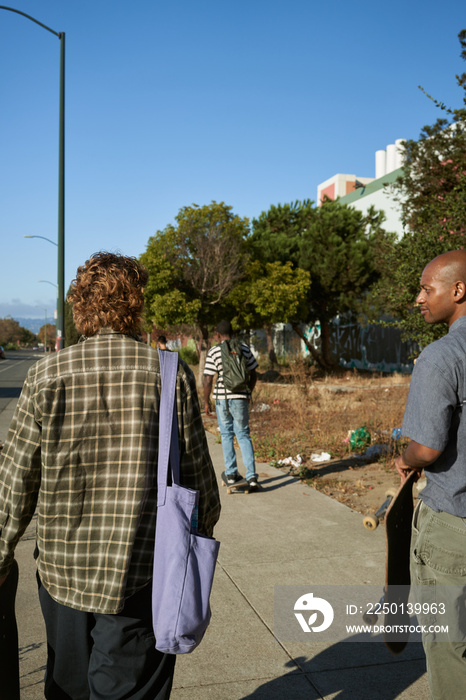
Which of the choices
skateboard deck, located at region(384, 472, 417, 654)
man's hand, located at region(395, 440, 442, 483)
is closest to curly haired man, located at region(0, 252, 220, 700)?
man's hand, located at region(395, 440, 442, 483)

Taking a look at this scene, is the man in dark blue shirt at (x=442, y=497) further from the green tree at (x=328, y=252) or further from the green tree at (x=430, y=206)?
the green tree at (x=328, y=252)

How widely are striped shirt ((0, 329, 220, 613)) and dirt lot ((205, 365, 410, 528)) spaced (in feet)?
14.2

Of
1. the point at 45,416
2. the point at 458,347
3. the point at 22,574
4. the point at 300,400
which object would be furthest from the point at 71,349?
the point at 300,400

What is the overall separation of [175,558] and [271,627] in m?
1.95

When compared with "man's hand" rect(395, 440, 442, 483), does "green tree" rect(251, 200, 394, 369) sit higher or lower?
higher

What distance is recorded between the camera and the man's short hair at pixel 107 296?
201 cm

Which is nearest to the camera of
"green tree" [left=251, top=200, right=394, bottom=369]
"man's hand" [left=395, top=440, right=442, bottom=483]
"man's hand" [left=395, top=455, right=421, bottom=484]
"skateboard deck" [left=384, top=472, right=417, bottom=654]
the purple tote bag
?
the purple tote bag

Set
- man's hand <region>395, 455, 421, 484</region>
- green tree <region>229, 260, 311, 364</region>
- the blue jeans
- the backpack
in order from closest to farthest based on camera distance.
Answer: man's hand <region>395, 455, 421, 484</region> < the backpack < the blue jeans < green tree <region>229, 260, 311, 364</region>

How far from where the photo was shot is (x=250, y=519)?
5562mm

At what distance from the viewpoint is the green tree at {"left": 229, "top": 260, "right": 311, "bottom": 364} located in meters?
22.1

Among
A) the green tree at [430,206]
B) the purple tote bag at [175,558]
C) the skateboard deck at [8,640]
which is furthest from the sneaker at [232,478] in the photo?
the purple tote bag at [175,558]

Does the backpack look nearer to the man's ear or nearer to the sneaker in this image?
the sneaker

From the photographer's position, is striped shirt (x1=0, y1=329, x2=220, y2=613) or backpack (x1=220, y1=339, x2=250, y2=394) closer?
striped shirt (x1=0, y1=329, x2=220, y2=613)

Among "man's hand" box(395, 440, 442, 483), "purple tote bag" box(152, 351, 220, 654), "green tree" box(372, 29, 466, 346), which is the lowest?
"purple tote bag" box(152, 351, 220, 654)
